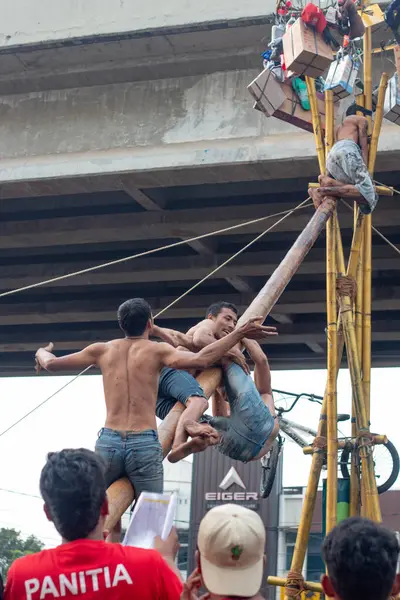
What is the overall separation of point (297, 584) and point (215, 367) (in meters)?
1.65

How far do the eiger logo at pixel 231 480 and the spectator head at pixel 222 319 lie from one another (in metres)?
23.3

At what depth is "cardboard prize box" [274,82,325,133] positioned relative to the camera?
7.98 metres

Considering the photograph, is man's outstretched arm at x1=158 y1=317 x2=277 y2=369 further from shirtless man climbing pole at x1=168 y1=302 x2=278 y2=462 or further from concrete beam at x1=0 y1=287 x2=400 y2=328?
concrete beam at x1=0 y1=287 x2=400 y2=328

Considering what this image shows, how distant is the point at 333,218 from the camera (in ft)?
A: 24.1

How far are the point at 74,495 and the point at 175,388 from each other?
3.20m

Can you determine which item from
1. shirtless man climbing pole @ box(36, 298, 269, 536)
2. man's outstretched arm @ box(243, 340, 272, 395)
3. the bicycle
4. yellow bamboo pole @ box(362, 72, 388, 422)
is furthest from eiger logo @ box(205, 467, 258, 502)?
shirtless man climbing pole @ box(36, 298, 269, 536)

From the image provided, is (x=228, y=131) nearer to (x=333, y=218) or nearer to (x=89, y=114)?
(x=89, y=114)

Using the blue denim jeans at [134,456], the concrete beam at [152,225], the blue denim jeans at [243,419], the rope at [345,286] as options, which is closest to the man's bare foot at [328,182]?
the rope at [345,286]

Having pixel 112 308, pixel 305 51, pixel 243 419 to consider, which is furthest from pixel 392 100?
pixel 112 308

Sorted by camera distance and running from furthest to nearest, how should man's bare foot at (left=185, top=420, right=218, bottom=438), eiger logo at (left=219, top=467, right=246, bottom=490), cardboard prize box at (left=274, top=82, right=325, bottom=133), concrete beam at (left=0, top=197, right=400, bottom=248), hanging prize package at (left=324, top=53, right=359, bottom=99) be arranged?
1. eiger logo at (left=219, top=467, right=246, bottom=490)
2. concrete beam at (left=0, top=197, right=400, bottom=248)
3. cardboard prize box at (left=274, top=82, right=325, bottom=133)
4. hanging prize package at (left=324, top=53, right=359, bottom=99)
5. man's bare foot at (left=185, top=420, right=218, bottom=438)

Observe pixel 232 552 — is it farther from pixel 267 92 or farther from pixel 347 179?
pixel 267 92

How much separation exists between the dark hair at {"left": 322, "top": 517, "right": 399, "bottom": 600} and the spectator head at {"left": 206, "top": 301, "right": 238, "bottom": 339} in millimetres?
3888

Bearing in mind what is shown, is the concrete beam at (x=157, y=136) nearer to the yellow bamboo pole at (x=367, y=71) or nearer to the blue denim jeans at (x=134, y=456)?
the yellow bamboo pole at (x=367, y=71)

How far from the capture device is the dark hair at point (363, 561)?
8.61 ft
